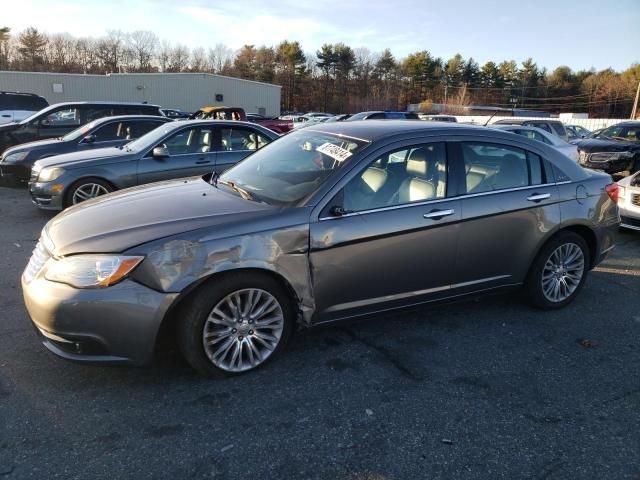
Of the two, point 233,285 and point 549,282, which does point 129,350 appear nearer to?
point 233,285

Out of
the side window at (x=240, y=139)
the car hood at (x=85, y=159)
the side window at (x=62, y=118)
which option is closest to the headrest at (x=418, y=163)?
the side window at (x=240, y=139)

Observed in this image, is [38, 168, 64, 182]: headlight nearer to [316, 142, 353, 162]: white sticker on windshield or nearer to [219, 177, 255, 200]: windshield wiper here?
[219, 177, 255, 200]: windshield wiper

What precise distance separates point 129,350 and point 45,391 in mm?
627

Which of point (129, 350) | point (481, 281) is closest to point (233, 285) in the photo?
point (129, 350)

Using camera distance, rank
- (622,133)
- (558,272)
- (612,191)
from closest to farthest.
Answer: (558,272)
(612,191)
(622,133)

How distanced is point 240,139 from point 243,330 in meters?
5.79

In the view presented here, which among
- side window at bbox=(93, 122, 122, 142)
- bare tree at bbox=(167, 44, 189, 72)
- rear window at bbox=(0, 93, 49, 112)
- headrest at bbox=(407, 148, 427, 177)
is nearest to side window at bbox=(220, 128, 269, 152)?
side window at bbox=(93, 122, 122, 142)

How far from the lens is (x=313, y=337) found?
388 centimetres

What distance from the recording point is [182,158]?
7.80 metres

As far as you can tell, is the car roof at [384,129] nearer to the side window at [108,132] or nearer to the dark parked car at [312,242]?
the dark parked car at [312,242]

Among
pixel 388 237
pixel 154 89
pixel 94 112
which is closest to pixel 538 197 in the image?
pixel 388 237

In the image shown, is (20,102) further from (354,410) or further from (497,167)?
(354,410)

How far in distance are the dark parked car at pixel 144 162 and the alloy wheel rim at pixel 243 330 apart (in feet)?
16.0

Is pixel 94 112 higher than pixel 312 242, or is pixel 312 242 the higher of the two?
pixel 94 112
